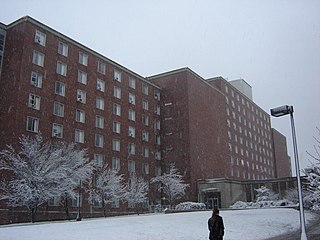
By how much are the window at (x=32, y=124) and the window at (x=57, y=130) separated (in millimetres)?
2452

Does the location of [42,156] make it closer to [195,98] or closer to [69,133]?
[69,133]

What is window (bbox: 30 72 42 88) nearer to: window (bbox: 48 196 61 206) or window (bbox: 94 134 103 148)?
window (bbox: 94 134 103 148)

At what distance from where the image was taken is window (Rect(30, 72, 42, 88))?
4347 centimetres

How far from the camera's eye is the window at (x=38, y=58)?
4426cm

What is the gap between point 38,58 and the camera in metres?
44.8

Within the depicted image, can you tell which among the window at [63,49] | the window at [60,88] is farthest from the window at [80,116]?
the window at [63,49]

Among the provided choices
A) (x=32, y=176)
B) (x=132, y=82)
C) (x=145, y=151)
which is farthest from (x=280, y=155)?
(x=32, y=176)

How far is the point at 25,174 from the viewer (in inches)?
1318

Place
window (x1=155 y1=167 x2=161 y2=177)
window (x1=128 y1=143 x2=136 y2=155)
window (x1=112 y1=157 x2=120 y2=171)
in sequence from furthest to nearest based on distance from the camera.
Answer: window (x1=155 y1=167 x2=161 y2=177), window (x1=128 y1=143 x2=136 y2=155), window (x1=112 y1=157 x2=120 y2=171)

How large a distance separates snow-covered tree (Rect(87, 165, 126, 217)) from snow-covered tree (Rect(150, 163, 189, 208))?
12.1m

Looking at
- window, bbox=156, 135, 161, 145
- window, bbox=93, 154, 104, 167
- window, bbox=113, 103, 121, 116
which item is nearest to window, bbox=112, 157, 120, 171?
window, bbox=93, 154, 104, 167

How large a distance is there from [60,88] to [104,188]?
13.3m

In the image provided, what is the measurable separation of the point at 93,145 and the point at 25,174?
16.9m

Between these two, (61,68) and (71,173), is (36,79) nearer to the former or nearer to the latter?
(61,68)
